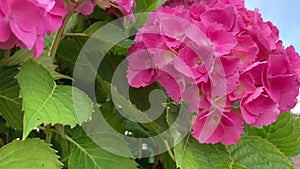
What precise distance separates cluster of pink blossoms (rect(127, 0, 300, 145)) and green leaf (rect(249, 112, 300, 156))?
150 millimetres

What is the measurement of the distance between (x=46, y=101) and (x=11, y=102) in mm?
95

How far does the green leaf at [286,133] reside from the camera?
68 centimetres

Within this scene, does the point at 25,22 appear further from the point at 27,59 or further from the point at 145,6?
the point at 145,6

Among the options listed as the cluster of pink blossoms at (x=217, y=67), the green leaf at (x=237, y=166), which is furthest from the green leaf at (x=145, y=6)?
the green leaf at (x=237, y=166)

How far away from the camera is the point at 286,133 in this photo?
27.1 inches

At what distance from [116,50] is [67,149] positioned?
0.40 ft

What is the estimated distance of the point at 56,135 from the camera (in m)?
0.59

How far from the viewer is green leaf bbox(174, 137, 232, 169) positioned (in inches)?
19.7

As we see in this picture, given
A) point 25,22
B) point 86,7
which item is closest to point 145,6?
point 86,7

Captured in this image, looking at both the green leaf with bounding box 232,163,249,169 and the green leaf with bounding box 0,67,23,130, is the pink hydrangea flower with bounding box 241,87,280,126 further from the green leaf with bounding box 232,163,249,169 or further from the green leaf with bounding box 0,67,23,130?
the green leaf with bounding box 0,67,23,130

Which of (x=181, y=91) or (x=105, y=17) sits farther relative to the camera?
(x=105, y=17)

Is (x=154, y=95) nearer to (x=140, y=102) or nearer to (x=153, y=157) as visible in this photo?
(x=140, y=102)

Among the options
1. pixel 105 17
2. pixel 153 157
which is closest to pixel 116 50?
pixel 105 17

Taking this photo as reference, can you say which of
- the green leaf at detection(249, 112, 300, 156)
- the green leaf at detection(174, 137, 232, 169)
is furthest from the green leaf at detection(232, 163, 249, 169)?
the green leaf at detection(249, 112, 300, 156)
